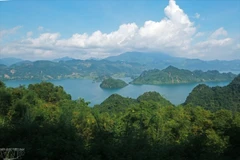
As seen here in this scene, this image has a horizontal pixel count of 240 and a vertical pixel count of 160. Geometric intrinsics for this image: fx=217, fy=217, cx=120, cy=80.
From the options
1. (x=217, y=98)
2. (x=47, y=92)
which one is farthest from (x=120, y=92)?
(x=47, y=92)

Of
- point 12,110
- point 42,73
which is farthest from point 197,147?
point 42,73

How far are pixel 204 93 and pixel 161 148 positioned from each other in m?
51.4

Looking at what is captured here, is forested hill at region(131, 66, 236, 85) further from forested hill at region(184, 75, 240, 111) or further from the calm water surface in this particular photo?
forested hill at region(184, 75, 240, 111)

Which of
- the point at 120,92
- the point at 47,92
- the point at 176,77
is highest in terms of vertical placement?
the point at 176,77

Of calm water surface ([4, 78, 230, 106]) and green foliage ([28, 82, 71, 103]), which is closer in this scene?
green foliage ([28, 82, 71, 103])

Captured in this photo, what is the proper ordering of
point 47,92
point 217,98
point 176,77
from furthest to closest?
point 176,77
point 217,98
point 47,92

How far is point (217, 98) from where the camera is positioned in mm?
47250

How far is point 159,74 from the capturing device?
114875 mm

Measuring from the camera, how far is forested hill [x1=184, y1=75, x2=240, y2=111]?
42.3 metres

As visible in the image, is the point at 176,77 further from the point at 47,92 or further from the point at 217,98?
the point at 47,92

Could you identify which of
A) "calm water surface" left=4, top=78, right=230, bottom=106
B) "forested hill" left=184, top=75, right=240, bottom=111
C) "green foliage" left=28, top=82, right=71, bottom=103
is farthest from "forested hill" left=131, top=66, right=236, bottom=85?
"green foliage" left=28, top=82, right=71, bottom=103

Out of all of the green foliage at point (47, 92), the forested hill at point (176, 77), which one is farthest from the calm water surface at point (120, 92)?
the green foliage at point (47, 92)

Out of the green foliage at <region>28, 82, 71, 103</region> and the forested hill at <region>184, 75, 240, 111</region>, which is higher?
the green foliage at <region>28, 82, 71, 103</region>

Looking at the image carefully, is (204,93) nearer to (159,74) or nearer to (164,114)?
(164,114)
